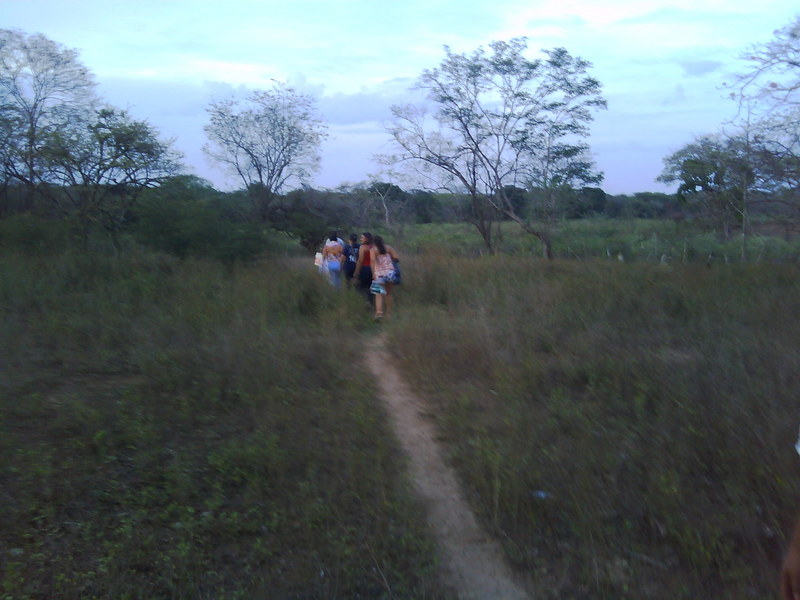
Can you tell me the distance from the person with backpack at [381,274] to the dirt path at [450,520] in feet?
15.6

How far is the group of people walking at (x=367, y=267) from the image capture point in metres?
11.9

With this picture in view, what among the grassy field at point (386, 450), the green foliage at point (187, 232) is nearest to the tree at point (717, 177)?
the grassy field at point (386, 450)

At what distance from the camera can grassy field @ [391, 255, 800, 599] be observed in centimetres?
430

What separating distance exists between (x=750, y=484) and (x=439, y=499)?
1.97m

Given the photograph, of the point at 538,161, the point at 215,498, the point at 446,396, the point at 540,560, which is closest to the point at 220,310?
the point at 446,396

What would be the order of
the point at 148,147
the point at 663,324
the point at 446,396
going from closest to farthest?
the point at 446,396
the point at 663,324
the point at 148,147

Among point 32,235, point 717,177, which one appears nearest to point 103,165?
point 32,235

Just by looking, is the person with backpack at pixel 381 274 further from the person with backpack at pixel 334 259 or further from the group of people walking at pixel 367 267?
the person with backpack at pixel 334 259

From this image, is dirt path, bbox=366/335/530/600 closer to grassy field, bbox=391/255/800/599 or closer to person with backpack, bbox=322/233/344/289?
grassy field, bbox=391/255/800/599

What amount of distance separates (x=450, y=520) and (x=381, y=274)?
23.4 feet

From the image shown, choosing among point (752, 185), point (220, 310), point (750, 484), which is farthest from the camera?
point (752, 185)

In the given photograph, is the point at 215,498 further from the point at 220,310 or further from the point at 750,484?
the point at 220,310

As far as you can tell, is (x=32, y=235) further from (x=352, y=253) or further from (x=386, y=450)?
(x=386, y=450)

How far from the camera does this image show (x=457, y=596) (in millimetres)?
4234
